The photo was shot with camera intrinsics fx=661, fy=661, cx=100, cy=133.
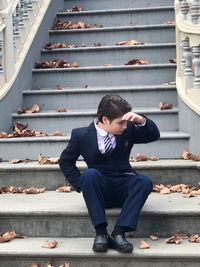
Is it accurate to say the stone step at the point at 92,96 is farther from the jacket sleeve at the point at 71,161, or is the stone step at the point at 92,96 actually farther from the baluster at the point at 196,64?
the jacket sleeve at the point at 71,161

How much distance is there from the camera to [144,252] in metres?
4.53

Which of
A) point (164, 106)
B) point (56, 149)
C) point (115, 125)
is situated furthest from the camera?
point (164, 106)

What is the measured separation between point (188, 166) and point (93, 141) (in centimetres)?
107

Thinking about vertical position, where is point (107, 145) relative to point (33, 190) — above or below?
above

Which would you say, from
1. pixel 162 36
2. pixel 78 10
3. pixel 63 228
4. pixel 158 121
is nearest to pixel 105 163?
pixel 63 228

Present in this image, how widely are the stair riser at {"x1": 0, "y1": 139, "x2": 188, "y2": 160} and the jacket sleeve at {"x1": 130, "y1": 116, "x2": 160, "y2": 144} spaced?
1.10 m

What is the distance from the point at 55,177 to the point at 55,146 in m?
0.55

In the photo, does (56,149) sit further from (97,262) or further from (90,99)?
(97,262)

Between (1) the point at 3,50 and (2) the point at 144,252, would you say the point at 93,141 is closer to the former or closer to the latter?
(2) the point at 144,252

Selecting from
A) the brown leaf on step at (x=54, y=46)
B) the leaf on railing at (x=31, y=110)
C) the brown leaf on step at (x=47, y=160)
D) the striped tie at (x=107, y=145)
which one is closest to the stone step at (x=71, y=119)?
the leaf on railing at (x=31, y=110)

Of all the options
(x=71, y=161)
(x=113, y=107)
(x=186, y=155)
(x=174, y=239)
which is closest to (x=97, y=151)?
(x=71, y=161)

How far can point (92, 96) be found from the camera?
7.25m

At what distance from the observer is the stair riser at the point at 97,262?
4.53m

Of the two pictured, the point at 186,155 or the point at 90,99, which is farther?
the point at 90,99
